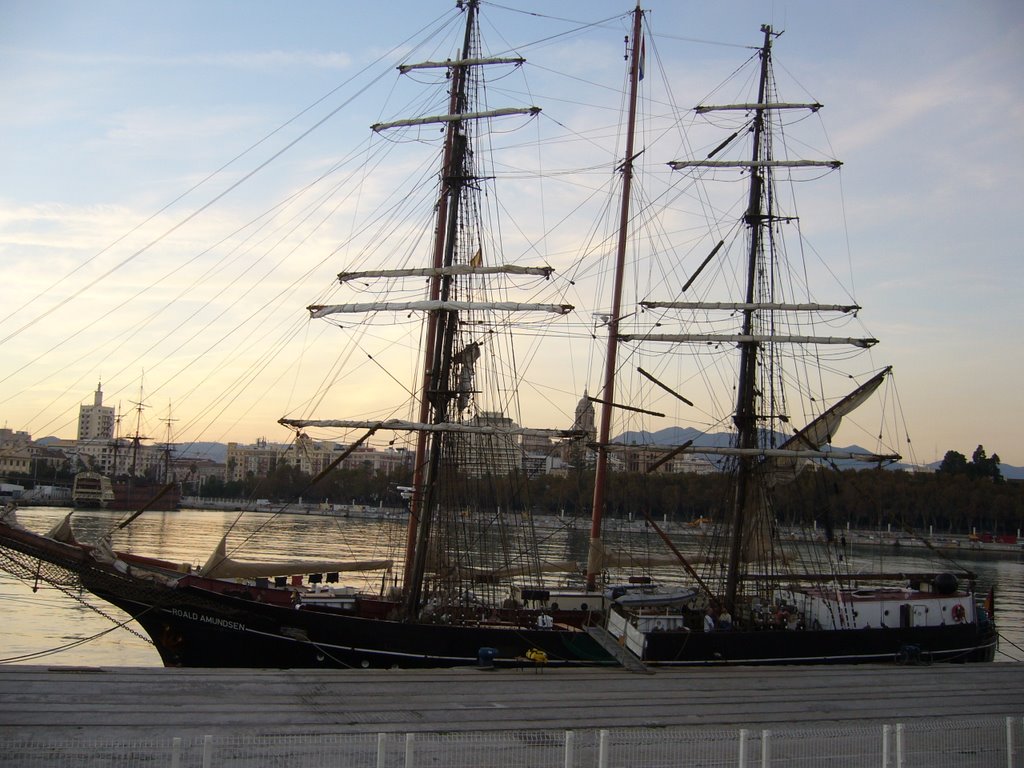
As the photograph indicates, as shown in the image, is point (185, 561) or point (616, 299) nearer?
point (616, 299)

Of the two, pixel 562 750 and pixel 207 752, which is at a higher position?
pixel 207 752

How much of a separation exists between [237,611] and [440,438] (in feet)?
22.8

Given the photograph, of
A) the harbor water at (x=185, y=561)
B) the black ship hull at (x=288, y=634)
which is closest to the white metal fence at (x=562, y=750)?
the harbor water at (x=185, y=561)

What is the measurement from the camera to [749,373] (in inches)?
1373

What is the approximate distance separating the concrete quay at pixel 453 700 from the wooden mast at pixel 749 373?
929 cm

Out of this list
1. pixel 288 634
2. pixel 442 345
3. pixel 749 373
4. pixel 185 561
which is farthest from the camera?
pixel 185 561

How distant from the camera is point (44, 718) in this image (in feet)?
50.6

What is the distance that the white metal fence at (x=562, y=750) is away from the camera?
533 inches

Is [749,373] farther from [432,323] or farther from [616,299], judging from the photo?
[432,323]

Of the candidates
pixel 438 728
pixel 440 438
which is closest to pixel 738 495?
pixel 440 438

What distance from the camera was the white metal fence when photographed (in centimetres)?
1355

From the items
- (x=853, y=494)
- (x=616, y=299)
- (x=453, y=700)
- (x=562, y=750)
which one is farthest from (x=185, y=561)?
(x=853, y=494)

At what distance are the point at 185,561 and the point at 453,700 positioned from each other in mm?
47087

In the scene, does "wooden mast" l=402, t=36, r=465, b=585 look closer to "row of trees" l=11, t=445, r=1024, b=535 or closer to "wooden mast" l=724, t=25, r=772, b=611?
"wooden mast" l=724, t=25, r=772, b=611
